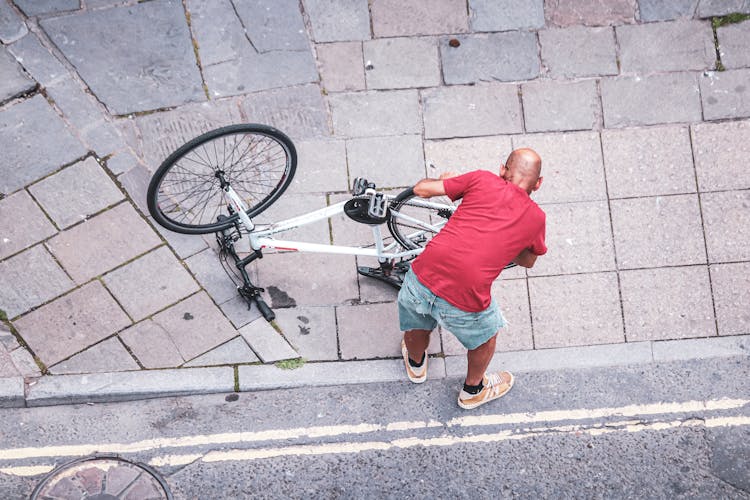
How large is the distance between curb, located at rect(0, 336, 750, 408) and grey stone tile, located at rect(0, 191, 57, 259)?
→ 3.19 feet

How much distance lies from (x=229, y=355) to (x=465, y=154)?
2.33 metres

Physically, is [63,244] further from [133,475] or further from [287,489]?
[287,489]

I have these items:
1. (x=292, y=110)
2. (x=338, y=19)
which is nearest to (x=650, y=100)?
(x=338, y=19)

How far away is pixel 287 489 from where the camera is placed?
5.02 metres

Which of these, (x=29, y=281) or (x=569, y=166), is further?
(x=569, y=166)

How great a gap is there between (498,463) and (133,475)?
2478 mm

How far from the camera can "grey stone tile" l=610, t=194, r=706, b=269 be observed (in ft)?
18.5

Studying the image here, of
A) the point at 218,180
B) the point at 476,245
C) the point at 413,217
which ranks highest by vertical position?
the point at 218,180

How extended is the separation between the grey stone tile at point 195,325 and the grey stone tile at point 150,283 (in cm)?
8

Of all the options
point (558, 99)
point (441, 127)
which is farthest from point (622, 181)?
point (441, 127)

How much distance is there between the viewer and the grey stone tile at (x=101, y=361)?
5.16 m

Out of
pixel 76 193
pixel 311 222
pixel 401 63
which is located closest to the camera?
pixel 311 222

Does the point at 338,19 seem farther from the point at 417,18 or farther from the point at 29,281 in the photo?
the point at 29,281

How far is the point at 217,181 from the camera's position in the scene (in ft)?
17.8
